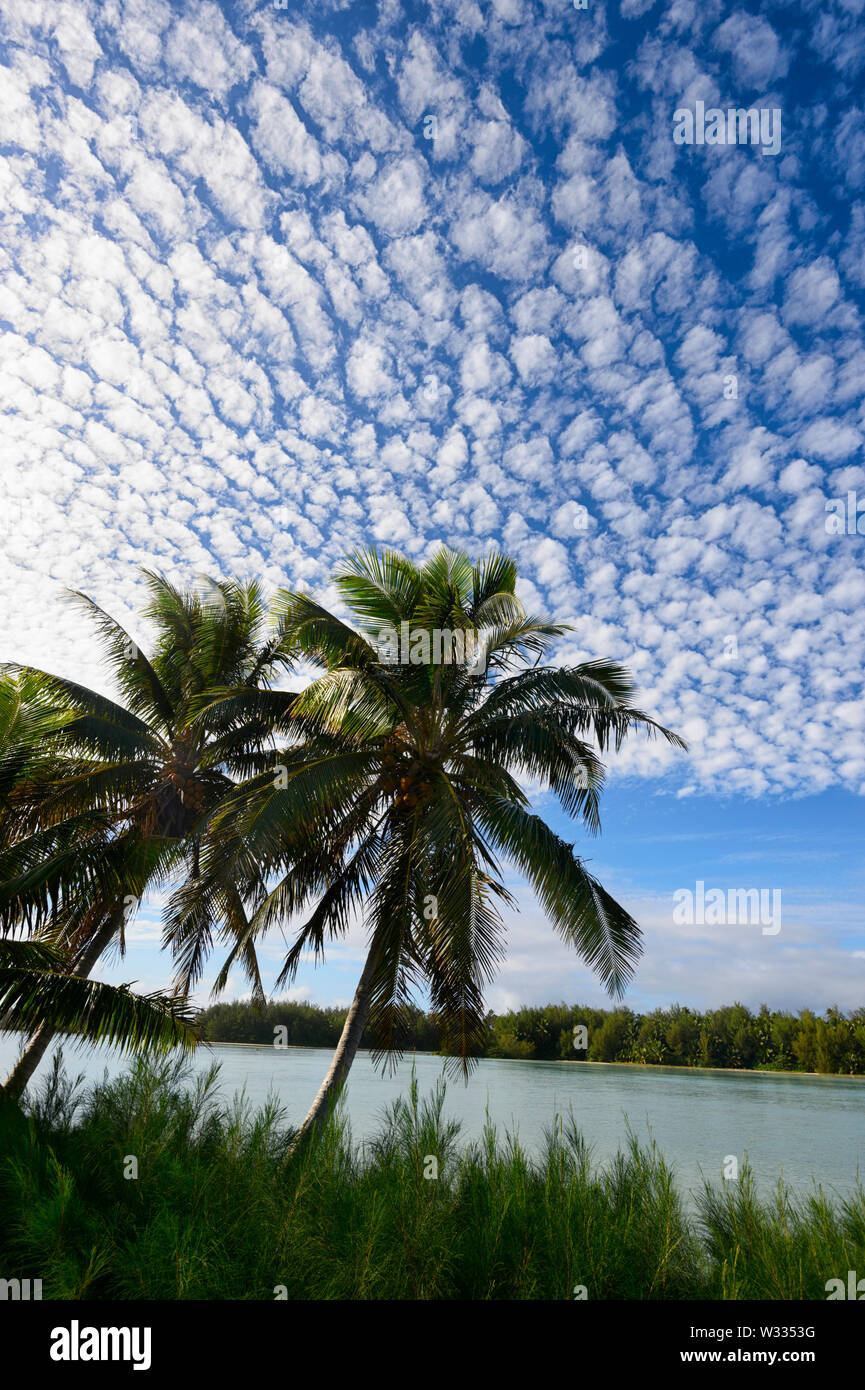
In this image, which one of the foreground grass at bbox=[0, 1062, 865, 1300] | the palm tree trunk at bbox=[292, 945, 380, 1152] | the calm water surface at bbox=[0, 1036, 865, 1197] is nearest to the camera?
the foreground grass at bbox=[0, 1062, 865, 1300]

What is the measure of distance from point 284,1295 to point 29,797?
9.98 metres

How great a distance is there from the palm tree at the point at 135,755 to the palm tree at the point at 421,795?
1.34m

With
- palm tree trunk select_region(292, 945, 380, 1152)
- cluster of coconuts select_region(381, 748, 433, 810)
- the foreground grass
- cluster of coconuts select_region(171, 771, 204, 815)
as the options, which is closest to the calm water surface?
palm tree trunk select_region(292, 945, 380, 1152)

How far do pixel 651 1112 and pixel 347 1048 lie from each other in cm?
1693

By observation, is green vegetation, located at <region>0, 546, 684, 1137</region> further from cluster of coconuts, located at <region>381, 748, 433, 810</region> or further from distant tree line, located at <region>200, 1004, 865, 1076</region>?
distant tree line, located at <region>200, 1004, 865, 1076</region>

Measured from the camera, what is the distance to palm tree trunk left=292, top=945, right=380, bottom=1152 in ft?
36.5

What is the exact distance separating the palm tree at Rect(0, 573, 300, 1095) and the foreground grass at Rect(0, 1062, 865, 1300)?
3.19 m

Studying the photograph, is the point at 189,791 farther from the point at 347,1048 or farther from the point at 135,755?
the point at 347,1048

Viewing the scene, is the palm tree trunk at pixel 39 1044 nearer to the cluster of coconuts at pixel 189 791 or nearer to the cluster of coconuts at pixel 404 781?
the cluster of coconuts at pixel 189 791

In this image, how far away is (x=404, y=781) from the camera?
39.0ft
